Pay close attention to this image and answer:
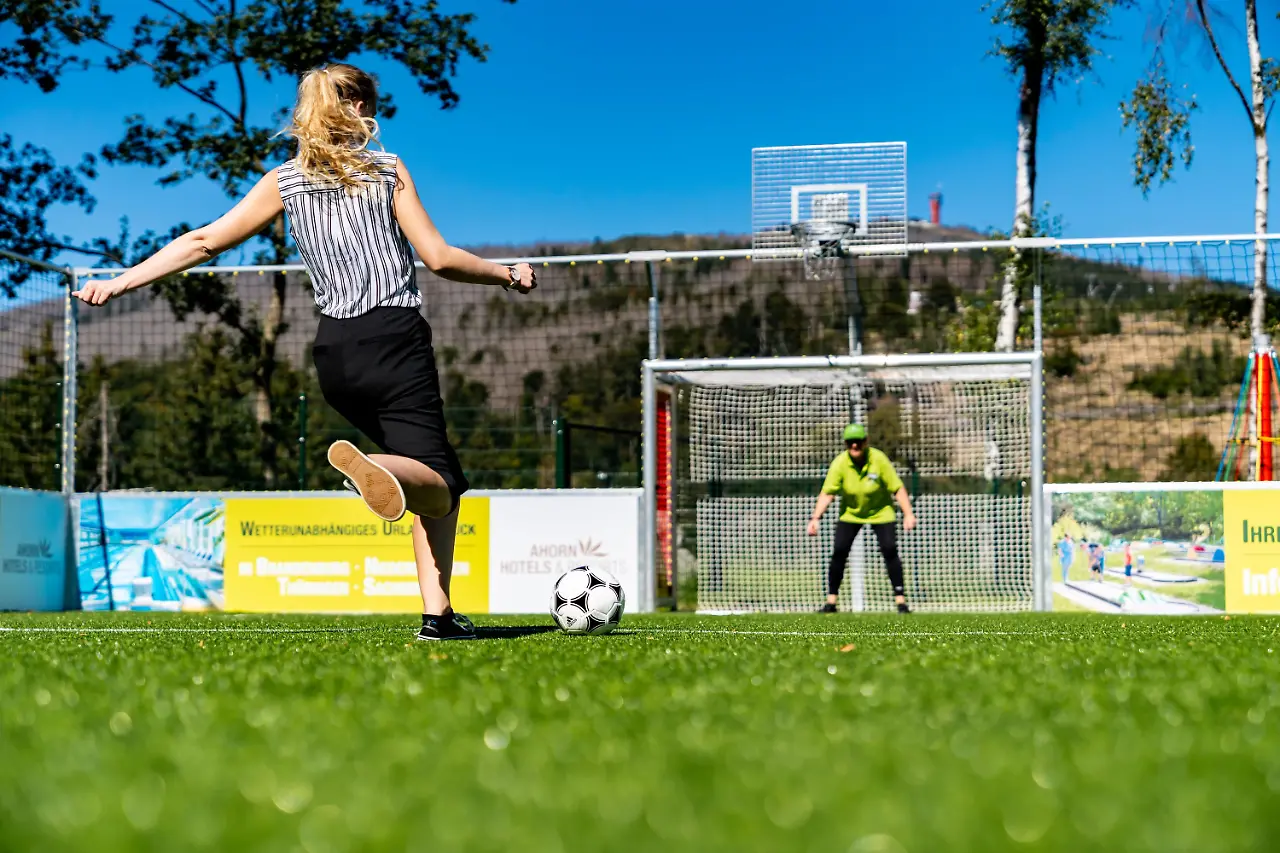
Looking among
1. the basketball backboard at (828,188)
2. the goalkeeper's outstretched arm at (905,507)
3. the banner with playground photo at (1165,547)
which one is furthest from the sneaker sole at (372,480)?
the basketball backboard at (828,188)

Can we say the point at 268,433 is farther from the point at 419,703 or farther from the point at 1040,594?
the point at 419,703

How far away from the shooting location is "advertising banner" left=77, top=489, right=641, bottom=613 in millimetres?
12969

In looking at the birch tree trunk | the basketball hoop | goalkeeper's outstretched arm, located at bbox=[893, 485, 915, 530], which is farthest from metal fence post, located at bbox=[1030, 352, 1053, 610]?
the birch tree trunk

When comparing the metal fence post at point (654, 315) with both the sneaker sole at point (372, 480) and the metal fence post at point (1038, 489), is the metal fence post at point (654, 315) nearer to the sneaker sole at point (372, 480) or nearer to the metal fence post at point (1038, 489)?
the metal fence post at point (1038, 489)

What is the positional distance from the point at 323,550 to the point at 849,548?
4.92 m

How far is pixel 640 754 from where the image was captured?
85.6 inches

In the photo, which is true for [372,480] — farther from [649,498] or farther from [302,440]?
[302,440]

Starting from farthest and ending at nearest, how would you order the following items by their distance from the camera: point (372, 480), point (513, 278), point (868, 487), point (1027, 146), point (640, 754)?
point (1027, 146)
point (868, 487)
point (513, 278)
point (372, 480)
point (640, 754)

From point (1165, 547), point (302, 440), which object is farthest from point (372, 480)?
point (302, 440)

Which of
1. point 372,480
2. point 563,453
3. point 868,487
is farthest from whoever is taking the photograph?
point 563,453

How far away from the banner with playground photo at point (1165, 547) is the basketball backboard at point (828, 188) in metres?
3.43

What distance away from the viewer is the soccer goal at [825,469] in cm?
1316

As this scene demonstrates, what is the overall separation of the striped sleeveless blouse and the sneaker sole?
25.8 inches

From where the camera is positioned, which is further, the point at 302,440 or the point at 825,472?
the point at 302,440
